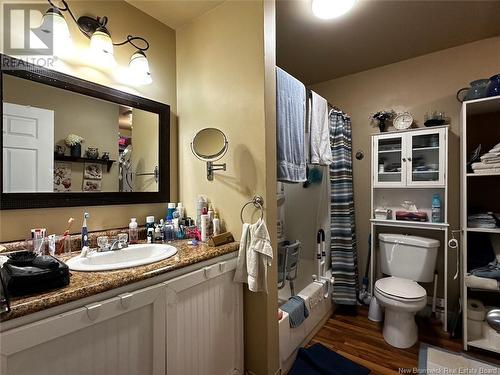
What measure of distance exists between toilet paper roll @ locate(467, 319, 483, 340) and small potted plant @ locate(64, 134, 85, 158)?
294cm

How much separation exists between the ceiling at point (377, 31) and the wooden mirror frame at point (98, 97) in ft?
3.88

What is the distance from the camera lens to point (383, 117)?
2.49 metres

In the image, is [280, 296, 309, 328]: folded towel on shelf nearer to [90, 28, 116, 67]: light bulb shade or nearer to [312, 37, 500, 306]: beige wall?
[312, 37, 500, 306]: beige wall

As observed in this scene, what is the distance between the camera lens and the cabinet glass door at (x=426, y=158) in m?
2.16

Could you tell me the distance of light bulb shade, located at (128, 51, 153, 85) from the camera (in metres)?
1.54

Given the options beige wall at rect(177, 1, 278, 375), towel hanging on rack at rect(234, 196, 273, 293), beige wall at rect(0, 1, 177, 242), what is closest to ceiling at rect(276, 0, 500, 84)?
beige wall at rect(177, 1, 278, 375)

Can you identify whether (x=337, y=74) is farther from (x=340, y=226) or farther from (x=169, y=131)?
(x=169, y=131)

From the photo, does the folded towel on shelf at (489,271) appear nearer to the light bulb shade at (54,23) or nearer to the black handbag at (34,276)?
the black handbag at (34,276)

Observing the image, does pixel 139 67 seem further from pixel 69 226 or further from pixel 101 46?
pixel 69 226

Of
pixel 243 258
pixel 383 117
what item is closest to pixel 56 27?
pixel 243 258

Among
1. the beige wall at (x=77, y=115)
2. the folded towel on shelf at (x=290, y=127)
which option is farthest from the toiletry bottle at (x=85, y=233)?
the folded towel on shelf at (x=290, y=127)

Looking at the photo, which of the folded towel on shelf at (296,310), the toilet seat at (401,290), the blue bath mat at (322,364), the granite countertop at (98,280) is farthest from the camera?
the toilet seat at (401,290)

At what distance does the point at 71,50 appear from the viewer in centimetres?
136

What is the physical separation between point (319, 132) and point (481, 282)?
158 cm
